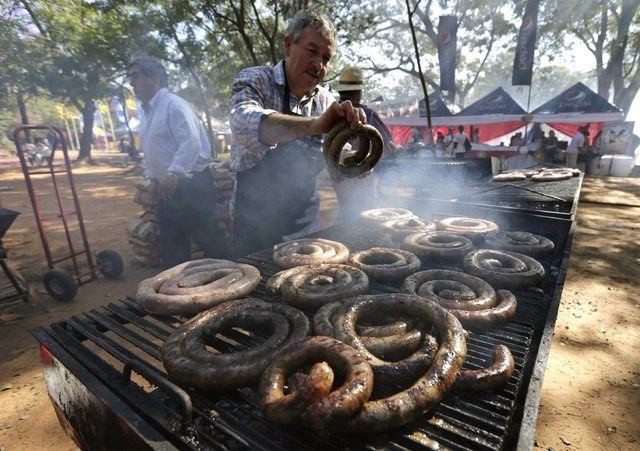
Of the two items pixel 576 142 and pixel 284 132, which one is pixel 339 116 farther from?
pixel 576 142

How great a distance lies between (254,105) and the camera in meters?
3.26

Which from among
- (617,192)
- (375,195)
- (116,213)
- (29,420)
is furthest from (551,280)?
(617,192)

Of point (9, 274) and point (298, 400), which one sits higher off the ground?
point (298, 400)

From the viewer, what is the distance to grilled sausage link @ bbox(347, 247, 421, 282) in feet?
10.1

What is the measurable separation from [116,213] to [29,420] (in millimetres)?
9629

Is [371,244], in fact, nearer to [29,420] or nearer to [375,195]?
[375,195]

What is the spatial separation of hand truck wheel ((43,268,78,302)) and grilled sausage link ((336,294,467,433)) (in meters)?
5.29

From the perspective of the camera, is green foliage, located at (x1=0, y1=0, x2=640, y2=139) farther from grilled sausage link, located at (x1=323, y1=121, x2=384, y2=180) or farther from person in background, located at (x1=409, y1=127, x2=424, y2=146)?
grilled sausage link, located at (x1=323, y1=121, x2=384, y2=180)

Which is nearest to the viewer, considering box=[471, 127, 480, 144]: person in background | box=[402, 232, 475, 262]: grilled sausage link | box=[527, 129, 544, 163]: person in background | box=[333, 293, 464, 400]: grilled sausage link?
box=[333, 293, 464, 400]: grilled sausage link

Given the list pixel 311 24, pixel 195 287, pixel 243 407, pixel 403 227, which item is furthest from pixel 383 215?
pixel 243 407

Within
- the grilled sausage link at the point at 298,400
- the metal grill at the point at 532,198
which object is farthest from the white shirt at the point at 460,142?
the grilled sausage link at the point at 298,400

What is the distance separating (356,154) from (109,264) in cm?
568

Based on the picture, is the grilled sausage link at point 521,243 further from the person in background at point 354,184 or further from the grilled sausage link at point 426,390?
the person in background at point 354,184

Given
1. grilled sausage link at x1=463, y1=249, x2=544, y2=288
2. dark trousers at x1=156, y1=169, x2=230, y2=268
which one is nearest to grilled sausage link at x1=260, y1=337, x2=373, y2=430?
grilled sausage link at x1=463, y1=249, x2=544, y2=288
